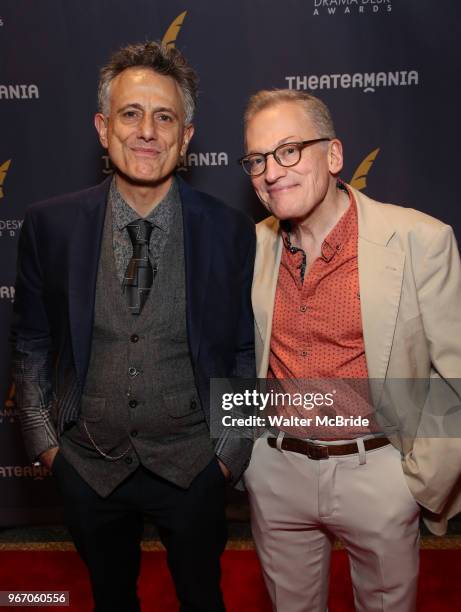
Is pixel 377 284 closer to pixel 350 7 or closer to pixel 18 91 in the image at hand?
pixel 350 7

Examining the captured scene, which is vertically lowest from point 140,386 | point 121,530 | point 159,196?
point 121,530

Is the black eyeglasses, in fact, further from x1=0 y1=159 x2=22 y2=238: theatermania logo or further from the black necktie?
x1=0 y1=159 x2=22 y2=238: theatermania logo

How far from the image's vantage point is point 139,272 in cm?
185

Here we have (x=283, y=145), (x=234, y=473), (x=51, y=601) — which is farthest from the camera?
(x=51, y=601)

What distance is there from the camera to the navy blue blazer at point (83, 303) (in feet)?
6.15

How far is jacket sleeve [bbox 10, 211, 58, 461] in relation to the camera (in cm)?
202

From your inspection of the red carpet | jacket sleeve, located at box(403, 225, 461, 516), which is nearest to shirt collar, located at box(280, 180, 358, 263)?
jacket sleeve, located at box(403, 225, 461, 516)

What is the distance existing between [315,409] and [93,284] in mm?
794

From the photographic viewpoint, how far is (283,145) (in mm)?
1748

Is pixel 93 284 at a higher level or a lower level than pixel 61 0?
lower

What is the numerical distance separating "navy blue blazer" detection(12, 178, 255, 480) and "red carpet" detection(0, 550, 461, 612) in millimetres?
1226

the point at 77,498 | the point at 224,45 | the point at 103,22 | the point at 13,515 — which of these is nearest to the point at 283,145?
the point at 77,498

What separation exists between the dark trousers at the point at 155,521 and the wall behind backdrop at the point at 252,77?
167cm

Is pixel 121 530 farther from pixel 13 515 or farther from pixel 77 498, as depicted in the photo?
pixel 13 515
